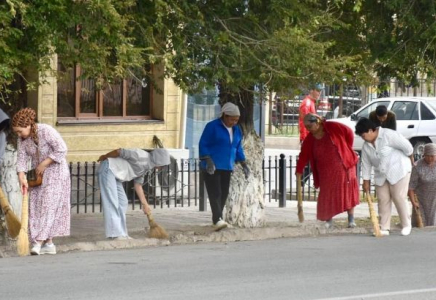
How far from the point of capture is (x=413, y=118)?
2759 centimetres

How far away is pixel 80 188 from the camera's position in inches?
714

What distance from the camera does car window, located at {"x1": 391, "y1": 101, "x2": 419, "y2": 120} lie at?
2766 centimetres

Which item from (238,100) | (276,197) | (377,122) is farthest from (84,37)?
(276,197)

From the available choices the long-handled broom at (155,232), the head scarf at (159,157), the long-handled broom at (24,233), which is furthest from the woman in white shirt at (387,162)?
the long-handled broom at (24,233)

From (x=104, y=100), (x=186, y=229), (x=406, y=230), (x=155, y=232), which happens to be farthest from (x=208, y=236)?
(x=104, y=100)

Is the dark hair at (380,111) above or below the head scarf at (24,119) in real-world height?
above

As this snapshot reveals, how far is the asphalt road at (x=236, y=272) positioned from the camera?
31.6ft

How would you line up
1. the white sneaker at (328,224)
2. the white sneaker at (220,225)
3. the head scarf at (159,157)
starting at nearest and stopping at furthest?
the head scarf at (159,157) → the white sneaker at (220,225) → the white sneaker at (328,224)

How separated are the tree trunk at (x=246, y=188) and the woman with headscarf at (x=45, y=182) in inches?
134

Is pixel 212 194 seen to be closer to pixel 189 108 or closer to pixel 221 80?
pixel 221 80

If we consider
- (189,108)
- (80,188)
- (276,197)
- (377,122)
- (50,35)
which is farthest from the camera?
(189,108)

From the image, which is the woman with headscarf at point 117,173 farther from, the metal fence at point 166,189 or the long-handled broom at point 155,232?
the metal fence at point 166,189

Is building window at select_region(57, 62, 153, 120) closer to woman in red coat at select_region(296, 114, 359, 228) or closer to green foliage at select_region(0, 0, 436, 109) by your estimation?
woman in red coat at select_region(296, 114, 359, 228)

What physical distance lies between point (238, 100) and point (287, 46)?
7.55 ft
